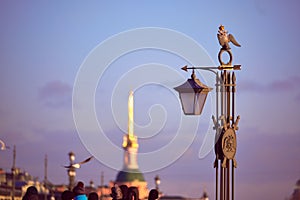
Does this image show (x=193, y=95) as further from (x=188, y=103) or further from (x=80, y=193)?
(x=80, y=193)

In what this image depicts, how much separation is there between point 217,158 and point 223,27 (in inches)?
98.3

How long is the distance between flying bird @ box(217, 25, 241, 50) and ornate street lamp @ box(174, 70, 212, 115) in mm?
816

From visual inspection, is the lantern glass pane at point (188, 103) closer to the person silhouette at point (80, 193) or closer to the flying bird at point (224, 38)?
the flying bird at point (224, 38)

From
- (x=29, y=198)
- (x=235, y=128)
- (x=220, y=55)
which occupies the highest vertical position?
(x=220, y=55)

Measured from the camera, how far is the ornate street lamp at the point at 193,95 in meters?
20.4

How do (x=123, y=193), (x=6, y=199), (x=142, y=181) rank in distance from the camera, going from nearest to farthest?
1. (x=123, y=193)
2. (x=6, y=199)
3. (x=142, y=181)

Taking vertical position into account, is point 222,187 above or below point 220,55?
below

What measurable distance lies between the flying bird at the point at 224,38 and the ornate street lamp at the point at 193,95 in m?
0.82

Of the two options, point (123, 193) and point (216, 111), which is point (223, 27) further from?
point (123, 193)

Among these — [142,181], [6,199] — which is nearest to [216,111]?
[6,199]

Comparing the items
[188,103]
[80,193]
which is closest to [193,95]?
[188,103]

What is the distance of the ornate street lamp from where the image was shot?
67.0ft

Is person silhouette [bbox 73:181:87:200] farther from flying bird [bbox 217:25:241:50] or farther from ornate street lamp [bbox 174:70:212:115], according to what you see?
flying bird [bbox 217:25:241:50]

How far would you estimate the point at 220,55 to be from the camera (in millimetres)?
20703
